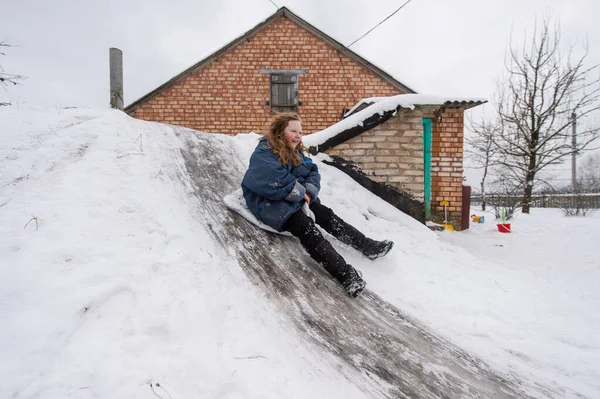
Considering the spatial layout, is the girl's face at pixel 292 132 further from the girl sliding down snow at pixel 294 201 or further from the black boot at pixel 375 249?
the black boot at pixel 375 249

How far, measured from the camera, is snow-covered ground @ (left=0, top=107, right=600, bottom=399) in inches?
48.4

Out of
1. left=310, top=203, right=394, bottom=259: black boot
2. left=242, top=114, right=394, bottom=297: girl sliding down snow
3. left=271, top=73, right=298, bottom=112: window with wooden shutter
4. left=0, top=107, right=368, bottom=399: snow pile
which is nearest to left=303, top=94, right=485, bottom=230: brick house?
left=242, top=114, right=394, bottom=297: girl sliding down snow

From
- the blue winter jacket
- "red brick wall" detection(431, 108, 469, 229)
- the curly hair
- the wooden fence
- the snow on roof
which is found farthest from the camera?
the wooden fence

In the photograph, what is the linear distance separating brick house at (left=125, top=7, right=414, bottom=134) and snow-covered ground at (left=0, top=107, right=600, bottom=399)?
5.10m

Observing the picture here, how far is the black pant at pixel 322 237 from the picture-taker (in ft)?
7.86

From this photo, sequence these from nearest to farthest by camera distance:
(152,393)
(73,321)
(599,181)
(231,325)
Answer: (152,393) < (73,321) < (231,325) < (599,181)

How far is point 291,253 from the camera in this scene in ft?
8.71

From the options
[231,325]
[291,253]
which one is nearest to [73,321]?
[231,325]

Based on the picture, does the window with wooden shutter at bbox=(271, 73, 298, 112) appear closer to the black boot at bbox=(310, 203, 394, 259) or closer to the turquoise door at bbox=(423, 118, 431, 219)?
the turquoise door at bbox=(423, 118, 431, 219)

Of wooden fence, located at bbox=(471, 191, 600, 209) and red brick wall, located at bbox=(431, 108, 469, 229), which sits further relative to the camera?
wooden fence, located at bbox=(471, 191, 600, 209)

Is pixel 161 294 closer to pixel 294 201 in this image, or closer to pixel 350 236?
pixel 294 201

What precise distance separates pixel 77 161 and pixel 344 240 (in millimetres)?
2492

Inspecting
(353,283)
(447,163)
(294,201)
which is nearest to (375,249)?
(353,283)

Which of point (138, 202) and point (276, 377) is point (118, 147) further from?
point (276, 377)
